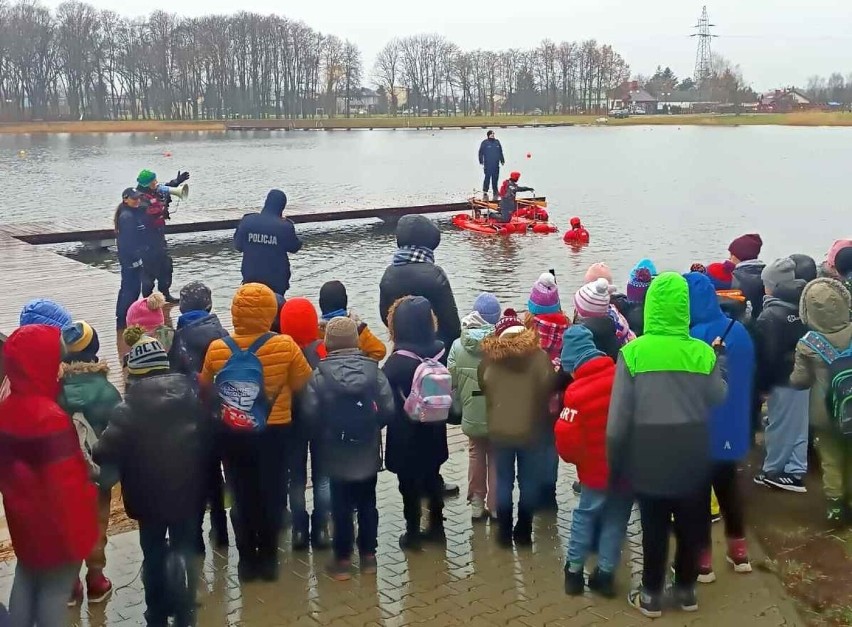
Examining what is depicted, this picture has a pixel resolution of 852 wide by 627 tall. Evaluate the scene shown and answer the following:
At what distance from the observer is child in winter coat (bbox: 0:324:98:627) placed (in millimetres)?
3602

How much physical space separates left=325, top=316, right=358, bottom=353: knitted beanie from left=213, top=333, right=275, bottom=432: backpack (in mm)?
381

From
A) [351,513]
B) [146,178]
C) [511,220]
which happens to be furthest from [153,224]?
[511,220]

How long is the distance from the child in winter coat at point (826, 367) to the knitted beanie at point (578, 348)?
4.76 ft

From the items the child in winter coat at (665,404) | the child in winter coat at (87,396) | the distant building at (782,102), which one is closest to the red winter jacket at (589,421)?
the child in winter coat at (665,404)

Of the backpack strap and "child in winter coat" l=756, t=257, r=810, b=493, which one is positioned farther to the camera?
"child in winter coat" l=756, t=257, r=810, b=493

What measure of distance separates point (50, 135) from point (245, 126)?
931 inches

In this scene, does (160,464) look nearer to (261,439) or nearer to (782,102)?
(261,439)

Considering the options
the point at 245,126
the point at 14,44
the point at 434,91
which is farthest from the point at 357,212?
the point at 434,91

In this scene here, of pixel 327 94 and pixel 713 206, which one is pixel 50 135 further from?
pixel 713 206

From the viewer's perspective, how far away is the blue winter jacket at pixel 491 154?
2166 centimetres

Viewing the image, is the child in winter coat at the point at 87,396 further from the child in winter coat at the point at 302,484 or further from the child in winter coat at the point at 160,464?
the child in winter coat at the point at 302,484

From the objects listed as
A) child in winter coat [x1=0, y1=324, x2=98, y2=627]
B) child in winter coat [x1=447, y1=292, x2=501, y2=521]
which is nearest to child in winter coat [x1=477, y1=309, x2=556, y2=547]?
child in winter coat [x1=447, y1=292, x2=501, y2=521]

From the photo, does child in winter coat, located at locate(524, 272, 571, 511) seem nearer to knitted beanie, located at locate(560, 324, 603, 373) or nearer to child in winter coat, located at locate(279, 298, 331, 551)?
knitted beanie, located at locate(560, 324, 603, 373)

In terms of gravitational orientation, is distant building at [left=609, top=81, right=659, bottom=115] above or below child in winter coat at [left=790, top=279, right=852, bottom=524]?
above
